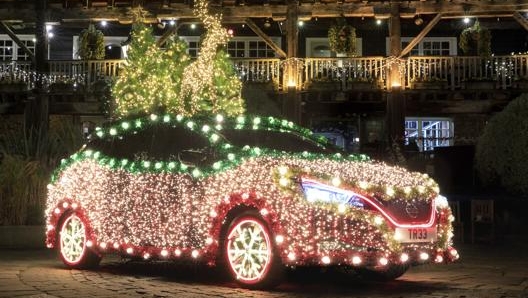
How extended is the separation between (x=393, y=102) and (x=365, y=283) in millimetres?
15384

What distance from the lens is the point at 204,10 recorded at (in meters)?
14.3

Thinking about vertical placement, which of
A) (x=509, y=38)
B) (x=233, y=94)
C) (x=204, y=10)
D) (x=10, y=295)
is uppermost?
(x=509, y=38)

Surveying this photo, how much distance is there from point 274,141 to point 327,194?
5.04 feet

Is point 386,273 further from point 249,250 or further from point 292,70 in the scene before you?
point 292,70

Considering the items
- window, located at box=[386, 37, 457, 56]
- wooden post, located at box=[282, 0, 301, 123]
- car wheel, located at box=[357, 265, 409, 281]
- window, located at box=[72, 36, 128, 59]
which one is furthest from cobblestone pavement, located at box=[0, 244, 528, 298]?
window, located at box=[72, 36, 128, 59]

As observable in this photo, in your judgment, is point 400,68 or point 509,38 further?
point 509,38

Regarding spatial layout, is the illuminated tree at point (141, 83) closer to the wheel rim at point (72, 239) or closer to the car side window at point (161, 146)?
the car side window at point (161, 146)

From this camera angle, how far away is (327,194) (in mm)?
7078

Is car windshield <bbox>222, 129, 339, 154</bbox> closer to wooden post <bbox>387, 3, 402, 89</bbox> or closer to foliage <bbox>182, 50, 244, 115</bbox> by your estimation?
foliage <bbox>182, 50, 244, 115</bbox>

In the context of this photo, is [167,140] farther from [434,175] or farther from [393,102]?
Answer: [393,102]

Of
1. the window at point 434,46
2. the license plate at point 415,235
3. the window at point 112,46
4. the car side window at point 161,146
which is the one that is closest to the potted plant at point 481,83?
the window at point 434,46

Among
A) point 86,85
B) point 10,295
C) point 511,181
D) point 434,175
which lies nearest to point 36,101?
point 86,85

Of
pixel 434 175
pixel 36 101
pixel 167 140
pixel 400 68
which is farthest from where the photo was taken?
pixel 36 101

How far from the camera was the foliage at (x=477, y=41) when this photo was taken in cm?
2320
